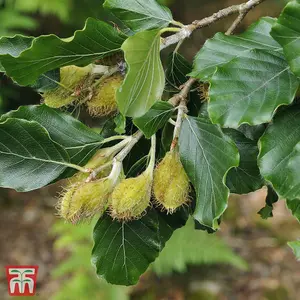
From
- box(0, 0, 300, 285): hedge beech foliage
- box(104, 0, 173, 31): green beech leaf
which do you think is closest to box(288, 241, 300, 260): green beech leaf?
box(0, 0, 300, 285): hedge beech foliage

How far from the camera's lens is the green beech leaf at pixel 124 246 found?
0.70 m

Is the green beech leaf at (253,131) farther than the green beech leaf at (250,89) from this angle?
Yes

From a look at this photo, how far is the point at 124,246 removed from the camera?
0.71 meters

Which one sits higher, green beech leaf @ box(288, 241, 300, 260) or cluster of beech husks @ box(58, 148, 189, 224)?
cluster of beech husks @ box(58, 148, 189, 224)

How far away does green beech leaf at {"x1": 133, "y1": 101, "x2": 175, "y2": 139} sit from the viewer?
1.96 feet

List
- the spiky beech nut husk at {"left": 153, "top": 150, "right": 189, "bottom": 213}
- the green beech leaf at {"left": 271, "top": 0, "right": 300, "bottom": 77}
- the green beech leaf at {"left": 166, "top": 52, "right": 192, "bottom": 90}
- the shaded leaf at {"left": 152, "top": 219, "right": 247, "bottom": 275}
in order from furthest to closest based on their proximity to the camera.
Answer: the shaded leaf at {"left": 152, "top": 219, "right": 247, "bottom": 275}
the green beech leaf at {"left": 166, "top": 52, "right": 192, "bottom": 90}
the spiky beech nut husk at {"left": 153, "top": 150, "right": 189, "bottom": 213}
the green beech leaf at {"left": 271, "top": 0, "right": 300, "bottom": 77}

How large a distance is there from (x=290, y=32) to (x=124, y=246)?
1.13 feet

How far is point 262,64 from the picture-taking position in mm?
577

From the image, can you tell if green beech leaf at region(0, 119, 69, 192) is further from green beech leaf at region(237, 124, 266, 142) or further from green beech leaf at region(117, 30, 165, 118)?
green beech leaf at region(237, 124, 266, 142)

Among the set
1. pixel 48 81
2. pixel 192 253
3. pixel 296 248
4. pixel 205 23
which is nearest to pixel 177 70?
pixel 205 23

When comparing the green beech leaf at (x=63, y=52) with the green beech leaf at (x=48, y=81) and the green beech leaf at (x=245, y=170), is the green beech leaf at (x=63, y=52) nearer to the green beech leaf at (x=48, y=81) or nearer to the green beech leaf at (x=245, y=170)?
the green beech leaf at (x=48, y=81)

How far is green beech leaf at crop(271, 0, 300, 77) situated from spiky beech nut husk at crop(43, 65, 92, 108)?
237mm

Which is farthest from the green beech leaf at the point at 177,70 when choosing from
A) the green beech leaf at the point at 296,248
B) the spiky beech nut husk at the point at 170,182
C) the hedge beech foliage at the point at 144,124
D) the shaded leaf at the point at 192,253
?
the shaded leaf at the point at 192,253

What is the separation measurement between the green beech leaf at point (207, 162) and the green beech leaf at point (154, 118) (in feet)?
0.10
